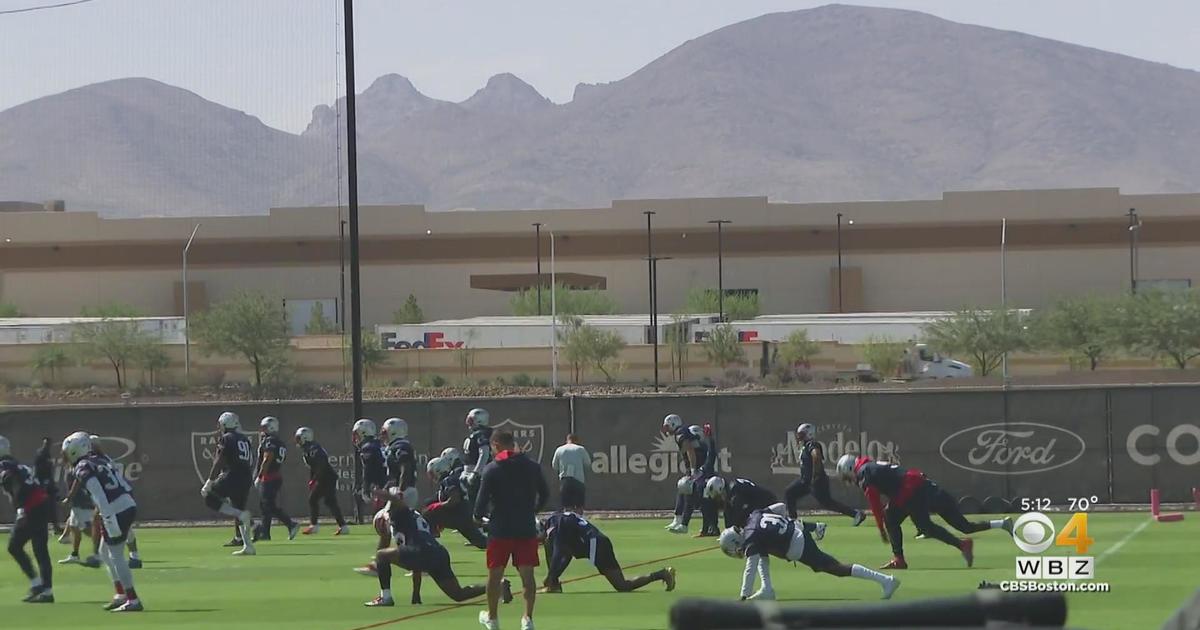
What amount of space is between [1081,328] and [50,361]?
50.5 m

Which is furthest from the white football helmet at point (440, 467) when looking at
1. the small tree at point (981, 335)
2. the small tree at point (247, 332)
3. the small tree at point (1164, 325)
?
the small tree at point (247, 332)

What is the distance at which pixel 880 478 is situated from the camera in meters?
17.8

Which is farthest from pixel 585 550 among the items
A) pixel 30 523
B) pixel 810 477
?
pixel 810 477

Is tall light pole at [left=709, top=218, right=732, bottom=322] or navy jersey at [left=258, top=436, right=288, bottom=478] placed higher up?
tall light pole at [left=709, top=218, right=732, bottom=322]

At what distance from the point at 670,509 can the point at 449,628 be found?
13897 millimetres

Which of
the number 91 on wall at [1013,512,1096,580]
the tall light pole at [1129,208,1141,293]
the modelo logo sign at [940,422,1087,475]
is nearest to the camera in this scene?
the number 91 on wall at [1013,512,1096,580]

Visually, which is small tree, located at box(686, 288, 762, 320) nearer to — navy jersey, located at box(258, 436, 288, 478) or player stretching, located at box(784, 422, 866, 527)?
player stretching, located at box(784, 422, 866, 527)

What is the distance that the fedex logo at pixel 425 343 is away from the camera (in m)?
82.8

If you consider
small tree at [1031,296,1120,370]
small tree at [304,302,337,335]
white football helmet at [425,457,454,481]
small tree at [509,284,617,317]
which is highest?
small tree at [509,284,617,317]

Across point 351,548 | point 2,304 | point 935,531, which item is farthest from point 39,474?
point 2,304

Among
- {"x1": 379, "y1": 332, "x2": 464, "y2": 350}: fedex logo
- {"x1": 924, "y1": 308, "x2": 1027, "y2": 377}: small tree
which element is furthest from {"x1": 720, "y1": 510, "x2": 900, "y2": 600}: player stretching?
{"x1": 379, "y1": 332, "x2": 464, "y2": 350}: fedex logo

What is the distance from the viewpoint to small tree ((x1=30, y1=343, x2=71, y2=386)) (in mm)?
82562

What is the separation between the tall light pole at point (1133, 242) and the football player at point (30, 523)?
8170cm

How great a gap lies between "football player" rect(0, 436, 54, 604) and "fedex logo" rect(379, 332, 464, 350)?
209 ft
